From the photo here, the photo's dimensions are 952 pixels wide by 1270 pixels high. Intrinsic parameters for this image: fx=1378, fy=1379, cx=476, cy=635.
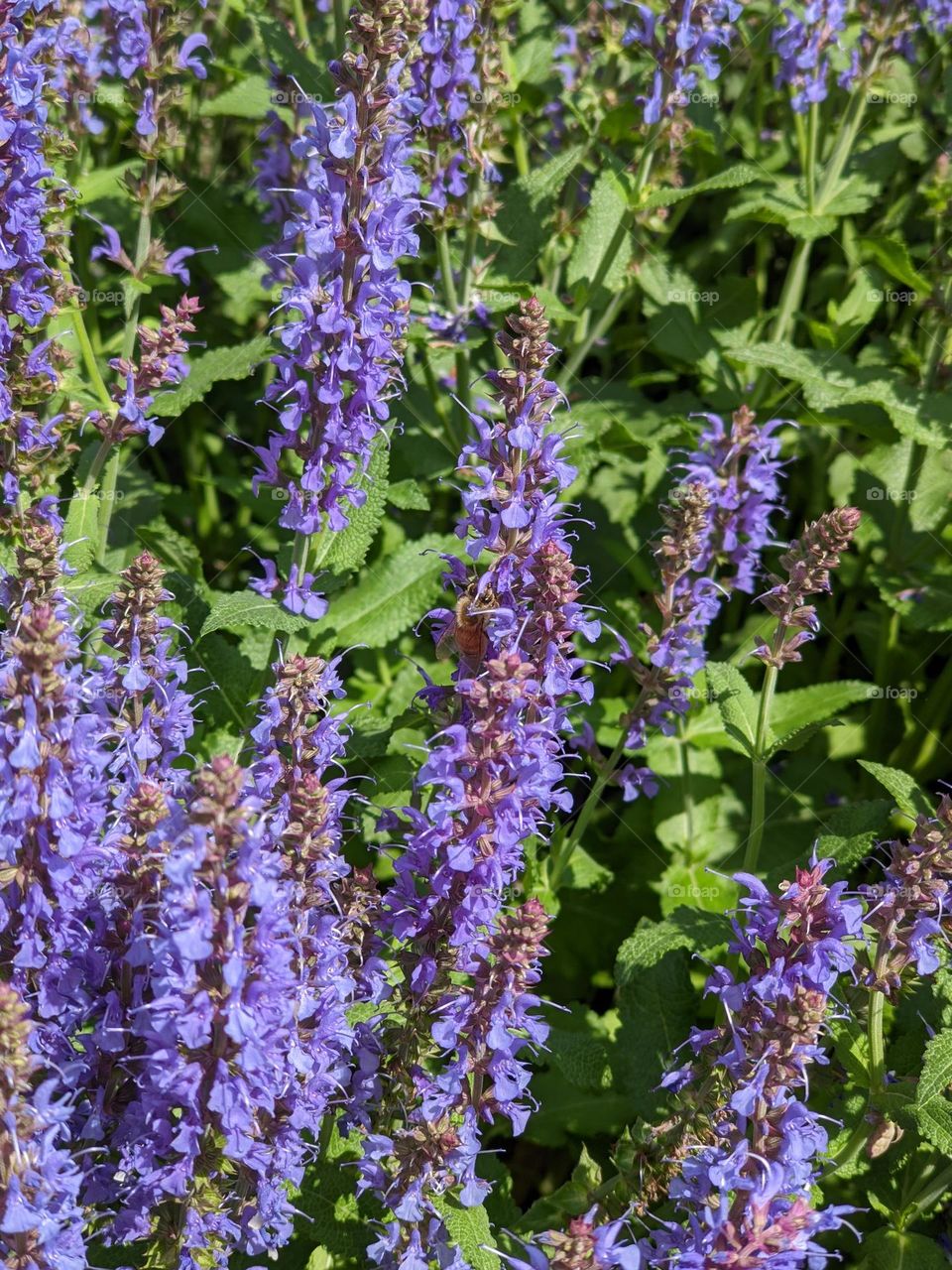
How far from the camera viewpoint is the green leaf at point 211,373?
15.8 ft

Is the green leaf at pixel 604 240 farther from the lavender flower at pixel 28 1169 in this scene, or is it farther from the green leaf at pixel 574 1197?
the lavender flower at pixel 28 1169

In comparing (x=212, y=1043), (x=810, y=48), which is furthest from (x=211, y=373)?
(x=810, y=48)

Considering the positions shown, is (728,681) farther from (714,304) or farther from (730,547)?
(714,304)

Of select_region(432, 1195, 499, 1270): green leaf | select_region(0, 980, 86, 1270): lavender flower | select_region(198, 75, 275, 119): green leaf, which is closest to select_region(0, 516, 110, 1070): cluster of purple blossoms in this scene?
select_region(0, 980, 86, 1270): lavender flower

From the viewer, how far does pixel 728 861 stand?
5.55 metres

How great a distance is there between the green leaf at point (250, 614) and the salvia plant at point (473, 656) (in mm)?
63

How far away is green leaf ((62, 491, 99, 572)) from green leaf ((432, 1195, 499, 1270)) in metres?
2.44

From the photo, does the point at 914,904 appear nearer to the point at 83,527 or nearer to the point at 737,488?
the point at 737,488

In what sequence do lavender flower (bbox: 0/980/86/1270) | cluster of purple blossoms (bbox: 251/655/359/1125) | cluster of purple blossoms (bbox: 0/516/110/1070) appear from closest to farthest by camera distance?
lavender flower (bbox: 0/980/86/1270) < cluster of purple blossoms (bbox: 0/516/110/1070) < cluster of purple blossoms (bbox: 251/655/359/1125)

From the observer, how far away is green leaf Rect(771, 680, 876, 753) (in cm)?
519

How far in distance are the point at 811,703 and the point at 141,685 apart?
2.88 metres

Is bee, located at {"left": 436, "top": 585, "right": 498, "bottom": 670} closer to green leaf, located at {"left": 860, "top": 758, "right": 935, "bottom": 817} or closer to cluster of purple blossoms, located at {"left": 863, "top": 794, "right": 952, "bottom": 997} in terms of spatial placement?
cluster of purple blossoms, located at {"left": 863, "top": 794, "right": 952, "bottom": 997}

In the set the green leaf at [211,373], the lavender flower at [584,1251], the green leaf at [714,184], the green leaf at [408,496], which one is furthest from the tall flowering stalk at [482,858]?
the green leaf at [714,184]

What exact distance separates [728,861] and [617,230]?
2638mm
